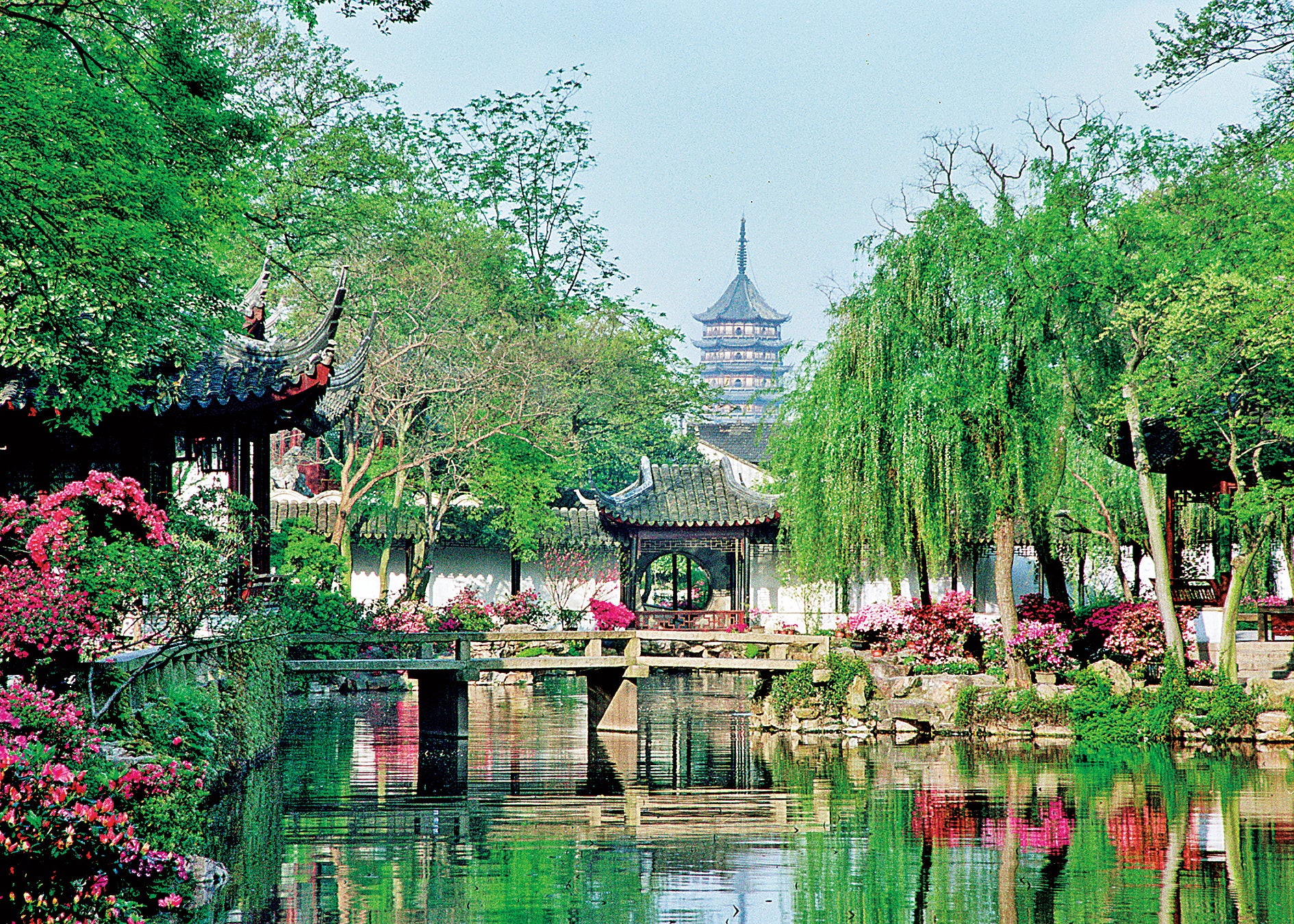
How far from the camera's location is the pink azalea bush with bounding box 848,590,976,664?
1952cm

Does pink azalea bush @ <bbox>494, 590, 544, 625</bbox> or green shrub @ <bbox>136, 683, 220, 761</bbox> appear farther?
A: pink azalea bush @ <bbox>494, 590, 544, 625</bbox>

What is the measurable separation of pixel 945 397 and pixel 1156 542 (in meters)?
3.43

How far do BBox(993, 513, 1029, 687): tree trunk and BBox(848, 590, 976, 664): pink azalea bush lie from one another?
72cm

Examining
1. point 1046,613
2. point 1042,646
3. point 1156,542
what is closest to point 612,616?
point 1046,613

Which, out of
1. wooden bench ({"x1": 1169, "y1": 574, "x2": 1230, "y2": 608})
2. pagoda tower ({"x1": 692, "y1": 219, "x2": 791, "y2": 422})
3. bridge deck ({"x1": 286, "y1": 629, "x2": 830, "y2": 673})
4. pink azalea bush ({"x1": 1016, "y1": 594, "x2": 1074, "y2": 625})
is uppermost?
pagoda tower ({"x1": 692, "y1": 219, "x2": 791, "y2": 422})

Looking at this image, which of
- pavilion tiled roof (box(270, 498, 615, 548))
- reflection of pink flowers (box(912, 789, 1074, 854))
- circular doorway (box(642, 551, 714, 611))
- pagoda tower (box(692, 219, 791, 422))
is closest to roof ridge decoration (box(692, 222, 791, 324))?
pagoda tower (box(692, 219, 791, 422))

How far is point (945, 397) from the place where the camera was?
18047mm

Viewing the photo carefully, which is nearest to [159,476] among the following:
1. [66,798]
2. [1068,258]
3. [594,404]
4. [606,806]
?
[606,806]

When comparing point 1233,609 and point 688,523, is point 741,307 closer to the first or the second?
point 688,523

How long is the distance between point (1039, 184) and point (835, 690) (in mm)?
7024

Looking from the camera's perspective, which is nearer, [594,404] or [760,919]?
[760,919]

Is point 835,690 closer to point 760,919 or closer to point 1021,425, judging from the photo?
point 1021,425

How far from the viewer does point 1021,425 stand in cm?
1825

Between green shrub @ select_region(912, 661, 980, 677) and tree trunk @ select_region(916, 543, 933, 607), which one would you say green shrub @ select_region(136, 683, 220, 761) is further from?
tree trunk @ select_region(916, 543, 933, 607)
